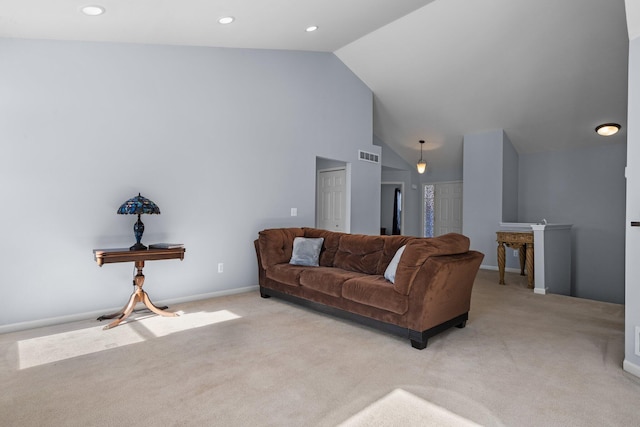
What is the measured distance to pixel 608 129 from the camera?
5461 millimetres

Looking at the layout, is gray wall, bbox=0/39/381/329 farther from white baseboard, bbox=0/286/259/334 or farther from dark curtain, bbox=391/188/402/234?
dark curtain, bbox=391/188/402/234

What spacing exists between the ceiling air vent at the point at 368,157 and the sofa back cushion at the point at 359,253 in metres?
2.41

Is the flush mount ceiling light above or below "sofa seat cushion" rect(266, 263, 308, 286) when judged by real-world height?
above

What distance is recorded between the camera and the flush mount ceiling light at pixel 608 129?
17.8 feet

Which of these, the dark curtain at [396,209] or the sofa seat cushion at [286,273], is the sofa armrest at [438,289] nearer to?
the sofa seat cushion at [286,273]

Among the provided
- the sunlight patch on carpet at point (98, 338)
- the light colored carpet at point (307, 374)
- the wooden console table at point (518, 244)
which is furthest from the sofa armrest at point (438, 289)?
the wooden console table at point (518, 244)

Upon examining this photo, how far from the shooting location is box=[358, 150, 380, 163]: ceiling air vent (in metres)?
6.10

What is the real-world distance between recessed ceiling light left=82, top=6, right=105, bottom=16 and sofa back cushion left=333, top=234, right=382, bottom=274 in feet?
9.56

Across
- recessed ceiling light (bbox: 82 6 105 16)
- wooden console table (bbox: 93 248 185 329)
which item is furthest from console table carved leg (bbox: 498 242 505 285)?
recessed ceiling light (bbox: 82 6 105 16)

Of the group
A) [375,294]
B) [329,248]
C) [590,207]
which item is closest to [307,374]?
[375,294]

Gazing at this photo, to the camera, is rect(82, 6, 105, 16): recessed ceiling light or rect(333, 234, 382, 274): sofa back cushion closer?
rect(82, 6, 105, 16): recessed ceiling light

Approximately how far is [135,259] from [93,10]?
79.5 inches

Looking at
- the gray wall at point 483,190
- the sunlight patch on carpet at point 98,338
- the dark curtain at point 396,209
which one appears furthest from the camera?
the dark curtain at point 396,209

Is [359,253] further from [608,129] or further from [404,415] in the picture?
[608,129]
